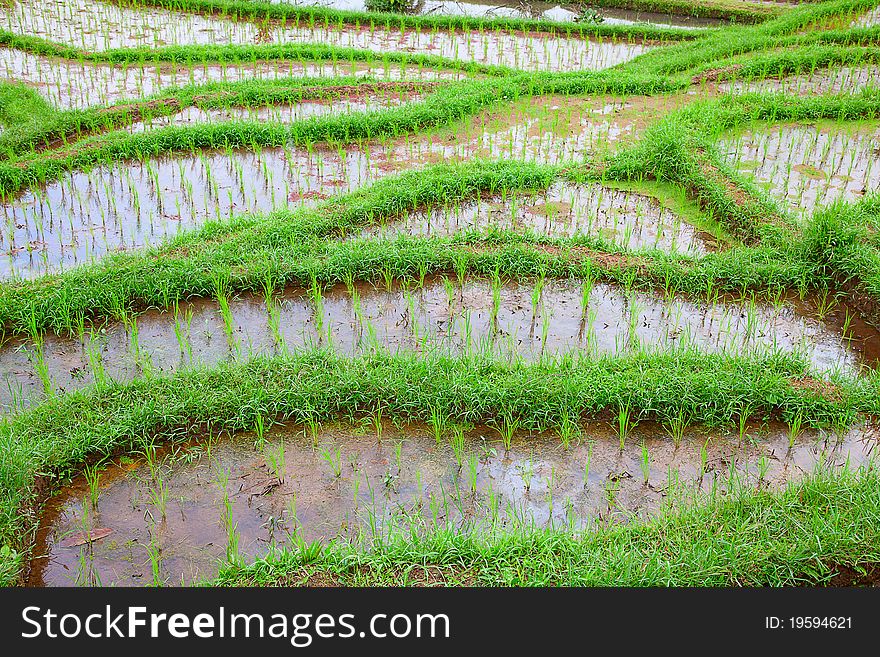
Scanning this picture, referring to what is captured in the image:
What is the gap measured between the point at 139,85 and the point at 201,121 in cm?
173

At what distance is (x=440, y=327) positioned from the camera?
16.7 ft

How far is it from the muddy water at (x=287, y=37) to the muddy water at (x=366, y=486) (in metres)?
7.48

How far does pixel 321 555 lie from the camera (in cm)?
328

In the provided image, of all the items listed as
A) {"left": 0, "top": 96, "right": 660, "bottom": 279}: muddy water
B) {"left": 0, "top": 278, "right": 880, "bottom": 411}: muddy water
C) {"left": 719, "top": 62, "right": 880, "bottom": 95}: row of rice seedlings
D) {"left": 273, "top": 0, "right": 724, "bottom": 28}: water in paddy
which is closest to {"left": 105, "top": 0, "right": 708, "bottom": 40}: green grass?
{"left": 273, "top": 0, "right": 724, "bottom": 28}: water in paddy

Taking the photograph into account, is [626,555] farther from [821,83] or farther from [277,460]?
[821,83]

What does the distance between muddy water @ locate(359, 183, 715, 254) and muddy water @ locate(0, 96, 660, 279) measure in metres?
0.80

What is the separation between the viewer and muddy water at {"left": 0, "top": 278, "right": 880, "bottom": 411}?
4699mm

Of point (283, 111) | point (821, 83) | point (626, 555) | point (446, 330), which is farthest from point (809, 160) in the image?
point (626, 555)

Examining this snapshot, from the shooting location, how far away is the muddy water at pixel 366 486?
3.45 m

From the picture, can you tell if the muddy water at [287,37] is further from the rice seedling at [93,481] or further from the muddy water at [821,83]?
the rice seedling at [93,481]

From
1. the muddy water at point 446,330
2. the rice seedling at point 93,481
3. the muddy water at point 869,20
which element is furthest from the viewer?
the muddy water at point 869,20

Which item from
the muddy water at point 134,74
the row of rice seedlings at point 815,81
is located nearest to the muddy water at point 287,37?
the muddy water at point 134,74

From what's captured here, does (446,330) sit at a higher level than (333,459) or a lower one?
higher

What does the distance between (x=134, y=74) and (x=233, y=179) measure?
12.3ft
